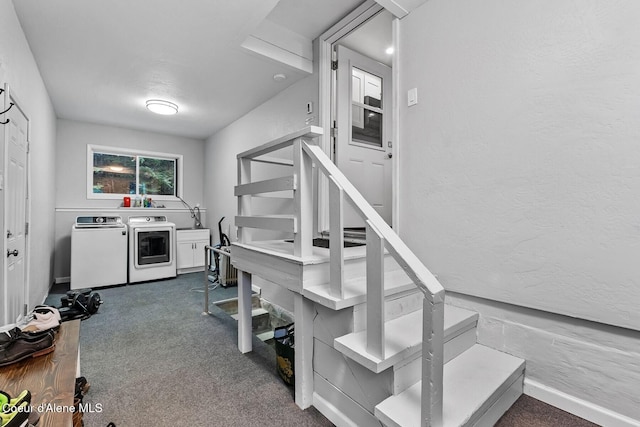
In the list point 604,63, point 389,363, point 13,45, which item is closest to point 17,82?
point 13,45

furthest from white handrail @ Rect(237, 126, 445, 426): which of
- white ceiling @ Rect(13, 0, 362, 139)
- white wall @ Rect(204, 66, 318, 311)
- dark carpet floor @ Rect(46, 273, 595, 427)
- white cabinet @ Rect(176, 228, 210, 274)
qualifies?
white cabinet @ Rect(176, 228, 210, 274)

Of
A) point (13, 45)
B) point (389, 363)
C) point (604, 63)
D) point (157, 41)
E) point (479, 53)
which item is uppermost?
point (157, 41)

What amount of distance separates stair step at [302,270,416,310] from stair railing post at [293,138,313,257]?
0.22 metres

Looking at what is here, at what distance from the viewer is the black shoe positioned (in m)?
1.14

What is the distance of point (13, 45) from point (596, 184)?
148 inches

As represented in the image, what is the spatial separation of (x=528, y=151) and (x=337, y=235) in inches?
45.3

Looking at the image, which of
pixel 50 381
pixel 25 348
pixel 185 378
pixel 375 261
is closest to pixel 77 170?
pixel 185 378

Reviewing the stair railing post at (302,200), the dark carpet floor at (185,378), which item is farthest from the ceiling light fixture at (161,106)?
the stair railing post at (302,200)

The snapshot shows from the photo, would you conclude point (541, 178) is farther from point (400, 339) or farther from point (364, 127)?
point (364, 127)

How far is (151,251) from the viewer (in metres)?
4.51

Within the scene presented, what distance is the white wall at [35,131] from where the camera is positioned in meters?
2.00

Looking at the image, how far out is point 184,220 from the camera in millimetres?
5625

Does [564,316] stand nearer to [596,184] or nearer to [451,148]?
[596,184]

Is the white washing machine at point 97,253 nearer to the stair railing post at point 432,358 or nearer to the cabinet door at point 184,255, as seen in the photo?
the cabinet door at point 184,255
